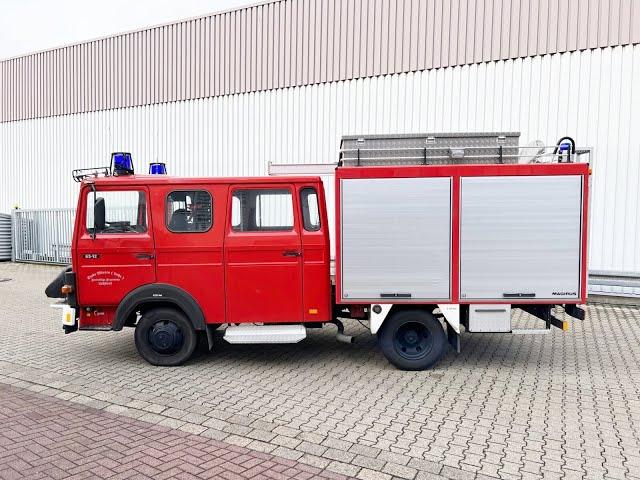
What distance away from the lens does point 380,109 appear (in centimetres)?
1264

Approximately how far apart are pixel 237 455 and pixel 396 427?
145 cm

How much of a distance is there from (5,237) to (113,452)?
17.7 metres

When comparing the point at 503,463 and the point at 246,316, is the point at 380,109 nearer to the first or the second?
the point at 246,316

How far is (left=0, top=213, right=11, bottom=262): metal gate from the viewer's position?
18.3 m

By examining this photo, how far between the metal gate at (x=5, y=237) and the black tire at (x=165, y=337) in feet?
50.4

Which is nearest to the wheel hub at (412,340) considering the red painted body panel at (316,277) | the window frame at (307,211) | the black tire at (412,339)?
the black tire at (412,339)

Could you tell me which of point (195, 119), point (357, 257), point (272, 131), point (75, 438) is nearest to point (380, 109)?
point (272, 131)

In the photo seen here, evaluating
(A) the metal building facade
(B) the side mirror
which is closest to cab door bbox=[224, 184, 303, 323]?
(B) the side mirror

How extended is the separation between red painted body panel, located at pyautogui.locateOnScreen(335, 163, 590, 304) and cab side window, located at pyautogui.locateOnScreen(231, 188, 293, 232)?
70 cm

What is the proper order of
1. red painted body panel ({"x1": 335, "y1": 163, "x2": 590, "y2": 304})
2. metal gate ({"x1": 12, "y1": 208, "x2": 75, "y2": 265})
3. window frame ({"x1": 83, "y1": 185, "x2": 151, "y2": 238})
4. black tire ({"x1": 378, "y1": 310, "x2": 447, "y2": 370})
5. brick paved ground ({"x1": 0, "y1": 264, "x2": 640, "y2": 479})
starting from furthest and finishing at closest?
metal gate ({"x1": 12, "y1": 208, "x2": 75, "y2": 265}), window frame ({"x1": 83, "y1": 185, "x2": 151, "y2": 238}), black tire ({"x1": 378, "y1": 310, "x2": 447, "y2": 370}), red painted body panel ({"x1": 335, "y1": 163, "x2": 590, "y2": 304}), brick paved ground ({"x1": 0, "y1": 264, "x2": 640, "y2": 479})

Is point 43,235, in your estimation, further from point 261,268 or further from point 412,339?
point 412,339

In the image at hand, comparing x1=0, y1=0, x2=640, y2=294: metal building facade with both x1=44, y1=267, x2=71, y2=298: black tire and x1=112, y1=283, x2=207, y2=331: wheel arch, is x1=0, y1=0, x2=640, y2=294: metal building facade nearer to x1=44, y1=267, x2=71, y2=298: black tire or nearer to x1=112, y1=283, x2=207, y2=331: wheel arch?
x1=112, y1=283, x2=207, y2=331: wheel arch

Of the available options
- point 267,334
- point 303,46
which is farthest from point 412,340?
point 303,46

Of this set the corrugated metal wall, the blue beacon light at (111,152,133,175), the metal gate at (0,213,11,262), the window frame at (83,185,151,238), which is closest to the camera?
the window frame at (83,185,151,238)
